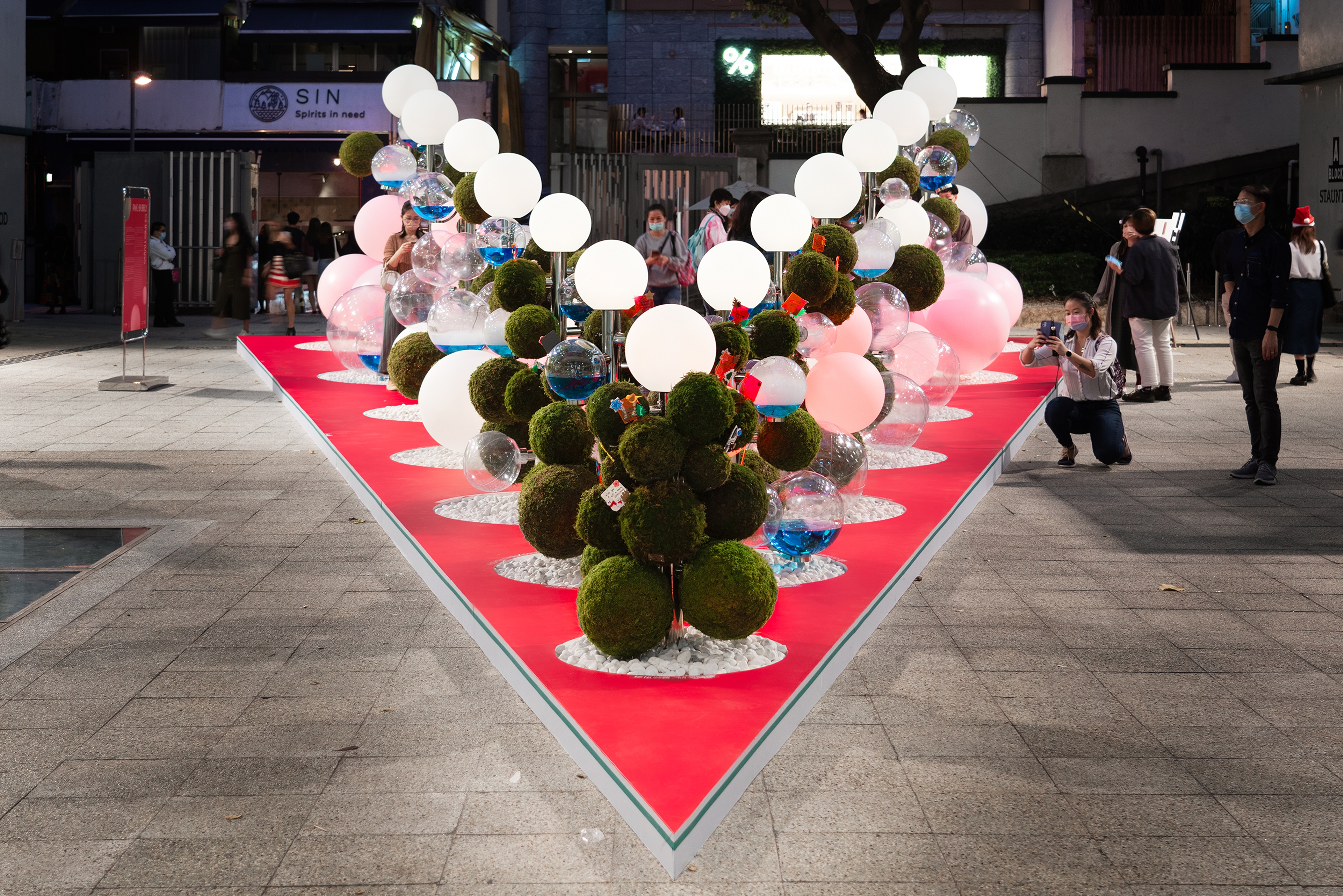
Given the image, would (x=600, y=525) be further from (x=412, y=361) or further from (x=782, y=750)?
(x=412, y=361)

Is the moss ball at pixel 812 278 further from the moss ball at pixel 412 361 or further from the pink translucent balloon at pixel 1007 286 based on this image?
the pink translucent balloon at pixel 1007 286

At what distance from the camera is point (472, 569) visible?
5.72 metres

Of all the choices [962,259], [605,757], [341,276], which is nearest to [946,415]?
[962,259]

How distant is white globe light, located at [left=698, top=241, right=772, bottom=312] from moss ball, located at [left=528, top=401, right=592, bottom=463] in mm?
736

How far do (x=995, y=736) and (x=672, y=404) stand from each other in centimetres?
148

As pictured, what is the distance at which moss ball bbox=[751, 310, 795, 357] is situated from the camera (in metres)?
5.27

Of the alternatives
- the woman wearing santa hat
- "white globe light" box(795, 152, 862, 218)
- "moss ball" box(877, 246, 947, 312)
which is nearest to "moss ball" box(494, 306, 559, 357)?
"white globe light" box(795, 152, 862, 218)

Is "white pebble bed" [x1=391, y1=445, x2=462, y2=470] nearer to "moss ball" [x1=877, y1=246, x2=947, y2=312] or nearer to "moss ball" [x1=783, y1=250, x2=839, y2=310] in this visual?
"moss ball" [x1=783, y1=250, x2=839, y2=310]

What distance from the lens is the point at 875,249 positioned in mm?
8414

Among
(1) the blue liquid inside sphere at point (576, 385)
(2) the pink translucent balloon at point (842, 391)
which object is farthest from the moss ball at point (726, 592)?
(2) the pink translucent balloon at point (842, 391)

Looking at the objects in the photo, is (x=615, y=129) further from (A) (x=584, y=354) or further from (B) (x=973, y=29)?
(A) (x=584, y=354)

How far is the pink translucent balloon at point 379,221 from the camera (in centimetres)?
1137

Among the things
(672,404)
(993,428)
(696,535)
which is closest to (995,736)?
(696,535)

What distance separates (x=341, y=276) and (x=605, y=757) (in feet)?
30.9
